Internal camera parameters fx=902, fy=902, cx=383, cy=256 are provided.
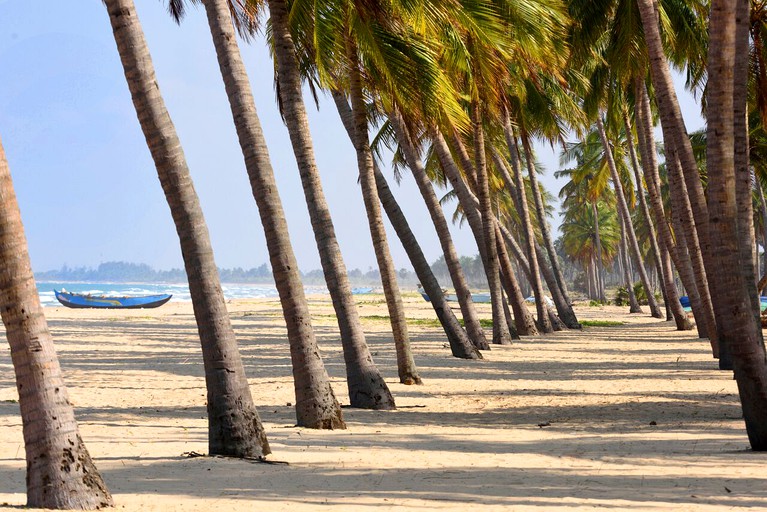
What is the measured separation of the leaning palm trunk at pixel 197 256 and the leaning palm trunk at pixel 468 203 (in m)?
10.3

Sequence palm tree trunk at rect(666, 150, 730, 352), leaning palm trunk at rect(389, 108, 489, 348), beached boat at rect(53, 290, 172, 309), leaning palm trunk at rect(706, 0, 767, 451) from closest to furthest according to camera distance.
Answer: leaning palm trunk at rect(706, 0, 767, 451) < palm tree trunk at rect(666, 150, 730, 352) < leaning palm trunk at rect(389, 108, 489, 348) < beached boat at rect(53, 290, 172, 309)

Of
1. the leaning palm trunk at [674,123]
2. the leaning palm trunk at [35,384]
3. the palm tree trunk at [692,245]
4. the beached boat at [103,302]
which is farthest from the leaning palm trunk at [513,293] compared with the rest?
the beached boat at [103,302]

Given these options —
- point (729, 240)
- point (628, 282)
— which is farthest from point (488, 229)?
point (628, 282)

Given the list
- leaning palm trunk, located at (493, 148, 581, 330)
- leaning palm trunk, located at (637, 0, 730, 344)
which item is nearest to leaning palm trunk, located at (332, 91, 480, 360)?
leaning palm trunk, located at (637, 0, 730, 344)

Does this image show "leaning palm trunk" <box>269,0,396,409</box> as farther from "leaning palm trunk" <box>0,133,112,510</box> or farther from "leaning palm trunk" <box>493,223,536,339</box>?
"leaning palm trunk" <box>493,223,536,339</box>

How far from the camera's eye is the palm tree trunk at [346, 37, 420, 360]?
12724 millimetres

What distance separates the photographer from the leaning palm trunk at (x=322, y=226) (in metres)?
10.9

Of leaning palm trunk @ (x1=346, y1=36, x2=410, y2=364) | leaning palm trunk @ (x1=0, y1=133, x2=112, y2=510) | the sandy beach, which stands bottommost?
the sandy beach

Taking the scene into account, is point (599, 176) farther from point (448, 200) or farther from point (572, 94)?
point (448, 200)

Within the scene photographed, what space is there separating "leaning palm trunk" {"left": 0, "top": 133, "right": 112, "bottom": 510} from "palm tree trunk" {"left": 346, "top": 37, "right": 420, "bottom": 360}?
7758mm

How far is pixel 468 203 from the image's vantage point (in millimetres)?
21891

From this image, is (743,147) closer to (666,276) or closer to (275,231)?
(275,231)

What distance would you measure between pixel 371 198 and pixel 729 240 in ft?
19.8

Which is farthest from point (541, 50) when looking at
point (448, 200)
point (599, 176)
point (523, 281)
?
point (523, 281)
